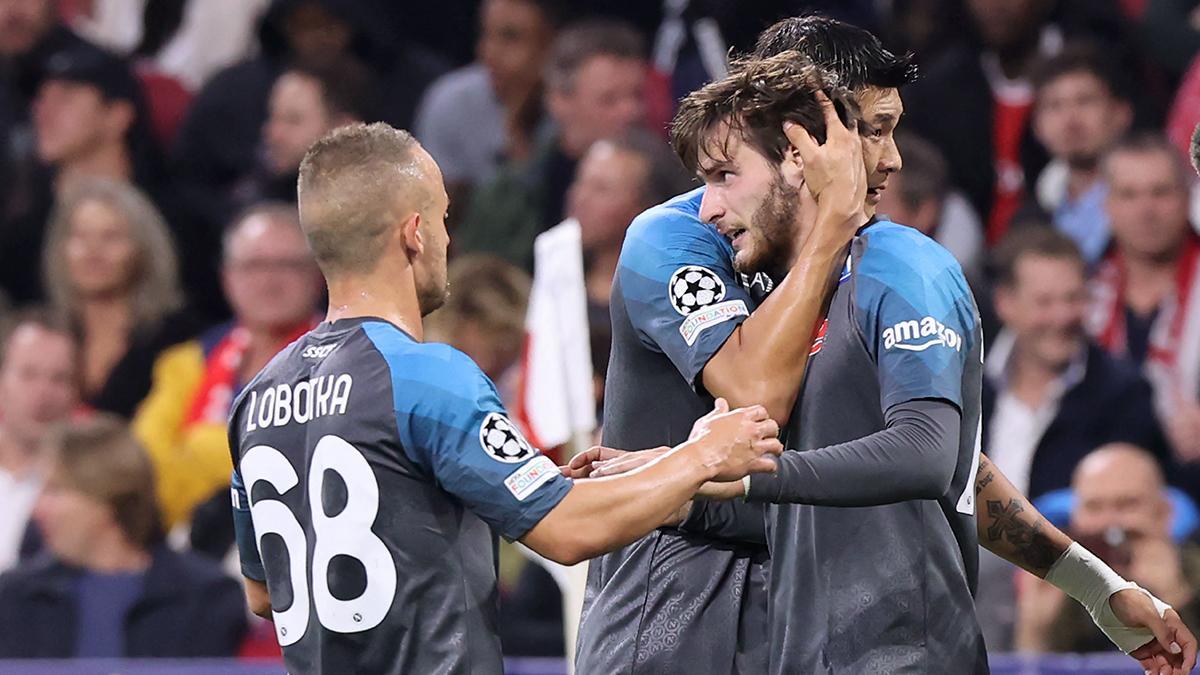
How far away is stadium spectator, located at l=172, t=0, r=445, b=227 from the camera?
9.75m

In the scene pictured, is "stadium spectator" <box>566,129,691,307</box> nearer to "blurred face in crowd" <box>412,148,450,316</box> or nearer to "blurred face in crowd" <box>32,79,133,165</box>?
"blurred face in crowd" <box>32,79,133,165</box>

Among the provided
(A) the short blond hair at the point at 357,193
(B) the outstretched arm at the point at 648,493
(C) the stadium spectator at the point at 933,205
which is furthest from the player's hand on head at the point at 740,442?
(C) the stadium spectator at the point at 933,205

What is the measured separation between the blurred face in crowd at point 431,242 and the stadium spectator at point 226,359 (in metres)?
4.32

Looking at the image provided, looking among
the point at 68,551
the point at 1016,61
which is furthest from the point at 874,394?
the point at 1016,61

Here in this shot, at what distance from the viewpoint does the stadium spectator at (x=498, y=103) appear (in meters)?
9.23

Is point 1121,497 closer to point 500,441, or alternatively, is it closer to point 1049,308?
point 1049,308

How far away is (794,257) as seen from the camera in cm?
409

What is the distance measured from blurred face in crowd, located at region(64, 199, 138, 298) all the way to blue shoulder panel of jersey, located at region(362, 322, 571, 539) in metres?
5.57

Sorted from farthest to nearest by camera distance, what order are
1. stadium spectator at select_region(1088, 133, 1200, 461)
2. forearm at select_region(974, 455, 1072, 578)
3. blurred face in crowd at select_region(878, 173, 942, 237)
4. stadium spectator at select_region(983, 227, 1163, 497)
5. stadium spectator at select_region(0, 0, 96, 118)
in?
stadium spectator at select_region(0, 0, 96, 118), blurred face in crowd at select_region(878, 173, 942, 237), stadium spectator at select_region(1088, 133, 1200, 461), stadium spectator at select_region(983, 227, 1163, 497), forearm at select_region(974, 455, 1072, 578)

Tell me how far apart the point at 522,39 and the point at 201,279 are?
6.40ft

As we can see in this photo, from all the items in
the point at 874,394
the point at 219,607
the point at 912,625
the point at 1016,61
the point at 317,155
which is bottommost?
the point at 219,607

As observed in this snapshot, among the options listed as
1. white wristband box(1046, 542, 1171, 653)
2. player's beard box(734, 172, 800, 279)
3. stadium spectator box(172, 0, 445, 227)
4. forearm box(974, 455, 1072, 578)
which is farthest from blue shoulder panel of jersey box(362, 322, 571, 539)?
stadium spectator box(172, 0, 445, 227)

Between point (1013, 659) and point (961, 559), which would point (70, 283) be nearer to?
point (1013, 659)

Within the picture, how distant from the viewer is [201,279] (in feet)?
31.7
